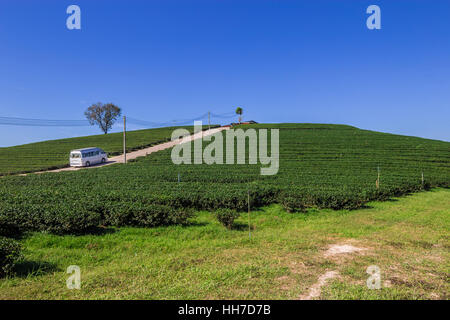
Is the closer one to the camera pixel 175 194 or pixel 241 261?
pixel 241 261

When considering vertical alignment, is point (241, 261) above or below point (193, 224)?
above

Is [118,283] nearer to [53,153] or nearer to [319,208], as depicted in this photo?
[319,208]

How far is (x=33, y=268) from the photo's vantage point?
6254 millimetres

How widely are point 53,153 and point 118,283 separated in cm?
4642

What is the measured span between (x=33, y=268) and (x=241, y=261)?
206 inches

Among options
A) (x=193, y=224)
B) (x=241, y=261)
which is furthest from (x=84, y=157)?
(x=241, y=261)

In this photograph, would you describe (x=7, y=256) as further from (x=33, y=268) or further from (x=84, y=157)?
(x=84, y=157)

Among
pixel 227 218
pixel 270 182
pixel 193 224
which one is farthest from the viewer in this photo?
pixel 270 182

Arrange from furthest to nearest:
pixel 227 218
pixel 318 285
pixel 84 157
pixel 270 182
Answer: pixel 84 157 < pixel 270 182 < pixel 227 218 < pixel 318 285

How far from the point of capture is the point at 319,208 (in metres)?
13.4

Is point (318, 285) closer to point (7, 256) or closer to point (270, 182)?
point (7, 256)

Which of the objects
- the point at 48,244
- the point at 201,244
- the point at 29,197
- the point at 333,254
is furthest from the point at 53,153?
the point at 333,254

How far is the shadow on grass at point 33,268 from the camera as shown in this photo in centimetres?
604

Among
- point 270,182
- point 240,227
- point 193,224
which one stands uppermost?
point 270,182
